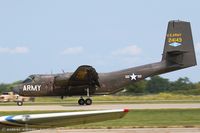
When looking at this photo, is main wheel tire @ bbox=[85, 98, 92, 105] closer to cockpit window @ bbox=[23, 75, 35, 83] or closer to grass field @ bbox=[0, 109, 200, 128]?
cockpit window @ bbox=[23, 75, 35, 83]

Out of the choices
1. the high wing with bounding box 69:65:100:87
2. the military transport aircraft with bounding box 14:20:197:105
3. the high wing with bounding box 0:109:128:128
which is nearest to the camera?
the high wing with bounding box 0:109:128:128

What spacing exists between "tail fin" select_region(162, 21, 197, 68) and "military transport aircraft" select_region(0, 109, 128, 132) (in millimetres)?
31899

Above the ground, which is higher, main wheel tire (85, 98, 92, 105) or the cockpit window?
the cockpit window

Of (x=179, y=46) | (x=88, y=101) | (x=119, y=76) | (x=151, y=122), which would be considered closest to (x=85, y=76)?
(x=88, y=101)

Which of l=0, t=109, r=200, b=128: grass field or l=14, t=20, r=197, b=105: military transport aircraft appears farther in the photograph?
l=14, t=20, r=197, b=105: military transport aircraft

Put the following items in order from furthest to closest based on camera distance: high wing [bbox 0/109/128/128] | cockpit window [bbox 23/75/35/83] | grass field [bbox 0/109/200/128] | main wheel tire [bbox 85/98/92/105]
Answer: cockpit window [bbox 23/75/35/83] < main wheel tire [bbox 85/98/92/105] < grass field [bbox 0/109/200/128] < high wing [bbox 0/109/128/128]

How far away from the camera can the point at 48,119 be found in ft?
18.8

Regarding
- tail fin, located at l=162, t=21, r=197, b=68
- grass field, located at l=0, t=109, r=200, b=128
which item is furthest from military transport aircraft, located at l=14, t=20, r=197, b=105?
grass field, located at l=0, t=109, r=200, b=128

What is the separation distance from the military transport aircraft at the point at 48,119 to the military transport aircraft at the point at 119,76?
2994 cm

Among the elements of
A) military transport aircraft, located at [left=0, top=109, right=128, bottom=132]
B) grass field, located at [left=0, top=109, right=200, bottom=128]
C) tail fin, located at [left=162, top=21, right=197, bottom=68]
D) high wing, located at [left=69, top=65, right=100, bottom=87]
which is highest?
tail fin, located at [left=162, top=21, right=197, bottom=68]

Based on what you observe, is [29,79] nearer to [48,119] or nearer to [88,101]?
[88,101]

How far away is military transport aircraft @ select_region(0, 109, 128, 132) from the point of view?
566cm

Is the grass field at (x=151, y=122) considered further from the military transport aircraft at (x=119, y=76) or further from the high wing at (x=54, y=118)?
the military transport aircraft at (x=119, y=76)

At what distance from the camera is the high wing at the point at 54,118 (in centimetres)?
566
